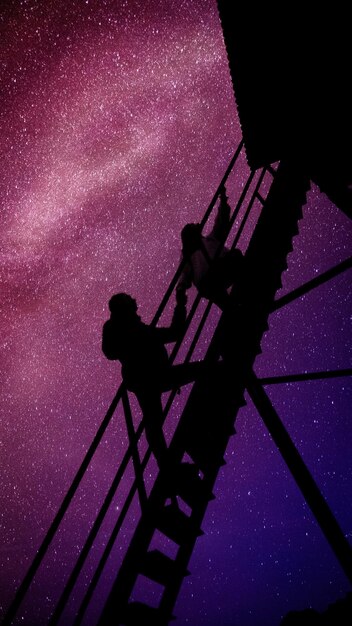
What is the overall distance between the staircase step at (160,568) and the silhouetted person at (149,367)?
679mm

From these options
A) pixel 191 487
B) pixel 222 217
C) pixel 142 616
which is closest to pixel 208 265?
pixel 222 217

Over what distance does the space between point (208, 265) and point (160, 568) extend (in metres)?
2.49

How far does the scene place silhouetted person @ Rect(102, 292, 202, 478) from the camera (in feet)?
11.5

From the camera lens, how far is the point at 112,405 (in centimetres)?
352

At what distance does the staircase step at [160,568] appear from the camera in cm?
284

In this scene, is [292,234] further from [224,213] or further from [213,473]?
[213,473]

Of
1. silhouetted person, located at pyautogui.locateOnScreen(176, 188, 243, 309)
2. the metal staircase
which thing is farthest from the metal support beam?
silhouetted person, located at pyautogui.locateOnScreen(176, 188, 243, 309)

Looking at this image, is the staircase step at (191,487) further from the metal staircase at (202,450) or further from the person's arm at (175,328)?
the person's arm at (175,328)

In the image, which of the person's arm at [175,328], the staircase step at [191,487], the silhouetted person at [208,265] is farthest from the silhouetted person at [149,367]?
the silhouetted person at [208,265]

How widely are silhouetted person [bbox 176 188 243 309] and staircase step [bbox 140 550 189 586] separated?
2.08 meters

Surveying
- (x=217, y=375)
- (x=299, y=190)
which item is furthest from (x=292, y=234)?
(x=217, y=375)

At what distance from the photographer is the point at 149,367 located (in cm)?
348

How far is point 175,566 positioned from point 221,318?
1.90 m

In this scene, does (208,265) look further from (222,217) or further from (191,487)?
(191,487)
